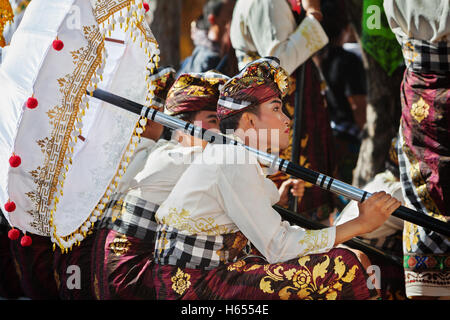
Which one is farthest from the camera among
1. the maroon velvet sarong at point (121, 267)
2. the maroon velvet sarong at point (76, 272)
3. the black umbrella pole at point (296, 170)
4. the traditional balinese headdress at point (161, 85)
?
the traditional balinese headdress at point (161, 85)

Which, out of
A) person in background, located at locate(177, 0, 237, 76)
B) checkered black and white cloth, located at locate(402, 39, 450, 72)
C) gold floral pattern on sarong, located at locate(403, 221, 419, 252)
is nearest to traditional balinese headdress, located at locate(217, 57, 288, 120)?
checkered black and white cloth, located at locate(402, 39, 450, 72)

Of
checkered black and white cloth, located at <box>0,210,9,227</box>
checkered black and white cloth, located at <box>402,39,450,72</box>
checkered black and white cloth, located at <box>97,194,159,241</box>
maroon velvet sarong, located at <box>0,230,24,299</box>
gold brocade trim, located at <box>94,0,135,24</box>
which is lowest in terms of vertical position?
maroon velvet sarong, located at <box>0,230,24,299</box>

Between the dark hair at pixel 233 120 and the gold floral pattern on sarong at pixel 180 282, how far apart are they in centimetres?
60

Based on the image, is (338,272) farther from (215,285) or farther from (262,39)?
(262,39)

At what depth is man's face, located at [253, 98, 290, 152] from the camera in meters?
2.38

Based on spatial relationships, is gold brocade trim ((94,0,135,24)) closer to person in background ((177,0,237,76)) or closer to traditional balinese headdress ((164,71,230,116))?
traditional balinese headdress ((164,71,230,116))

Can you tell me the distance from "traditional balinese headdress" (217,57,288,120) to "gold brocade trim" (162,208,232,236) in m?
0.42

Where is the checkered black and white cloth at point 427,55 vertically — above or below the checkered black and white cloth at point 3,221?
above

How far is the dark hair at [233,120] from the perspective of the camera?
2.38 m

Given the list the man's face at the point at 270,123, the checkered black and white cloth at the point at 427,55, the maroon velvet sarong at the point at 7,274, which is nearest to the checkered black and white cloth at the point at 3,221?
the maroon velvet sarong at the point at 7,274

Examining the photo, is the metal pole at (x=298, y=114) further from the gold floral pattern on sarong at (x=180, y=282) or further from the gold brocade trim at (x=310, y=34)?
the gold floral pattern on sarong at (x=180, y=282)

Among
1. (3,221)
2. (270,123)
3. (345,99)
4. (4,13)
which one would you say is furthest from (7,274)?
(345,99)
